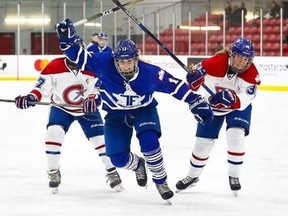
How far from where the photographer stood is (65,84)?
450cm

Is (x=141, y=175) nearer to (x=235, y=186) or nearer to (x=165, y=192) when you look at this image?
(x=165, y=192)

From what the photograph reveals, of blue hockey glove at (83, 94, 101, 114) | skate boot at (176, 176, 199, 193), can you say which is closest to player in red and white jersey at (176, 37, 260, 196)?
skate boot at (176, 176, 199, 193)

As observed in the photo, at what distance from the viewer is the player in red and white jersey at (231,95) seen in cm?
432

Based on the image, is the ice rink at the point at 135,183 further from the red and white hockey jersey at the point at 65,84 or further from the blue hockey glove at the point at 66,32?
the blue hockey glove at the point at 66,32

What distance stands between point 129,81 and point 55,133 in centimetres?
65

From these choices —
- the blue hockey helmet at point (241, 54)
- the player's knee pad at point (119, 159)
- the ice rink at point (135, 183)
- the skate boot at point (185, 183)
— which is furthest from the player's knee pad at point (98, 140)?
the blue hockey helmet at point (241, 54)

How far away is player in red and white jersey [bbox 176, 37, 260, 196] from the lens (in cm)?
432

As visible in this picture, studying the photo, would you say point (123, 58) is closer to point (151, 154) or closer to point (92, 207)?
point (151, 154)

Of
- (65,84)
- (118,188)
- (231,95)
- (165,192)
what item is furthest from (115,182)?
(231,95)

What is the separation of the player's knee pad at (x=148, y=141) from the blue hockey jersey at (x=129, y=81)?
0.59 feet

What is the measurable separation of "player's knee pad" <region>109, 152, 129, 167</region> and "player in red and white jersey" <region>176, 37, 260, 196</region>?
44 centimetres

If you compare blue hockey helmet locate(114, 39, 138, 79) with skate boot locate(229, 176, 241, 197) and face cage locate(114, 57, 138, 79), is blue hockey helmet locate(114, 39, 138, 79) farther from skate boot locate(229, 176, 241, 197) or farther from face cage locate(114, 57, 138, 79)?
skate boot locate(229, 176, 241, 197)

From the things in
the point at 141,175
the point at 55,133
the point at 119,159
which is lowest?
the point at 141,175

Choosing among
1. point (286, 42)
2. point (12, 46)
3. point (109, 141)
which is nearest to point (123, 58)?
point (109, 141)
